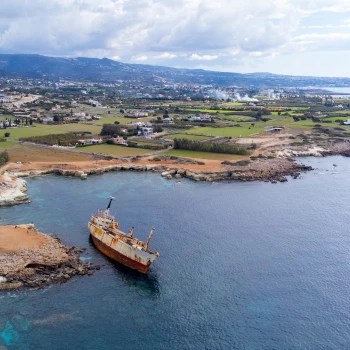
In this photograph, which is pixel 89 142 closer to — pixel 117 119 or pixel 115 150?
pixel 115 150

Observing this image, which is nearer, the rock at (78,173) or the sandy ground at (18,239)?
the sandy ground at (18,239)

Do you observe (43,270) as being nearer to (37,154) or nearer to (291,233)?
(291,233)

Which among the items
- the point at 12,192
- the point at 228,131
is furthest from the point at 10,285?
the point at 228,131

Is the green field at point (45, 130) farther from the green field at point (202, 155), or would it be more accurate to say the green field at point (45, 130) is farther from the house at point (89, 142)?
the green field at point (202, 155)

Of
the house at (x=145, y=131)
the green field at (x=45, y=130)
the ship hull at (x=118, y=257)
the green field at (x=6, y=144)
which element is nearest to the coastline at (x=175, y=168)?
the green field at (x=6, y=144)

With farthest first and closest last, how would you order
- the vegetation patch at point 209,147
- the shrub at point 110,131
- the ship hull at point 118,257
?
the shrub at point 110,131 → the vegetation patch at point 209,147 → the ship hull at point 118,257

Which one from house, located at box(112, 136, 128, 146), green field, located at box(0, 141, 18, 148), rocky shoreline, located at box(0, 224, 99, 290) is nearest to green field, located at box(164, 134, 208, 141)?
house, located at box(112, 136, 128, 146)
